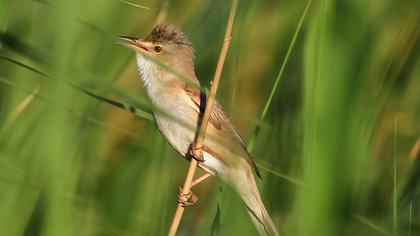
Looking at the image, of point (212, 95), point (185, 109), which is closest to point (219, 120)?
point (185, 109)

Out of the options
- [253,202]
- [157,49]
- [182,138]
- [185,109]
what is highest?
[157,49]

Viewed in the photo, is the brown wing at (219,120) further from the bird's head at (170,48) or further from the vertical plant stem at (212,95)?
the vertical plant stem at (212,95)

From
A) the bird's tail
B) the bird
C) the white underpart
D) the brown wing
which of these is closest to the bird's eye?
the bird

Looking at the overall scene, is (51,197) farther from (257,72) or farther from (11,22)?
(257,72)

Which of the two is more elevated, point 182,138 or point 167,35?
point 167,35

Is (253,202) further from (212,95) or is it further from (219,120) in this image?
(212,95)

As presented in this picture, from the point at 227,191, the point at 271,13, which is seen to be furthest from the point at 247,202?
the point at 271,13

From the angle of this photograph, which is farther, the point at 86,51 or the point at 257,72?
the point at 257,72
